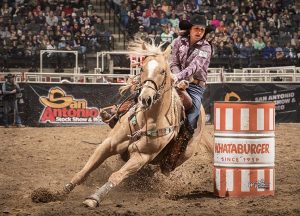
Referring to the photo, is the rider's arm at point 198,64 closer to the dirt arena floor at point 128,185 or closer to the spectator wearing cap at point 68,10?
the dirt arena floor at point 128,185

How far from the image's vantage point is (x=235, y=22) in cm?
2489

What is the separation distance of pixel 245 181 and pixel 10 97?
10123 mm

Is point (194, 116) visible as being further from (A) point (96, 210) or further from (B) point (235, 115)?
(A) point (96, 210)

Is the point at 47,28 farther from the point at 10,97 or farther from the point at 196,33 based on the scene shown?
the point at 196,33

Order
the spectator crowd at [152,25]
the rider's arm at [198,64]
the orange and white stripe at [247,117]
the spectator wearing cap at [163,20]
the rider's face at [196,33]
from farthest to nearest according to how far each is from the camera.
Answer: the spectator wearing cap at [163,20], the spectator crowd at [152,25], the rider's face at [196,33], the rider's arm at [198,64], the orange and white stripe at [247,117]

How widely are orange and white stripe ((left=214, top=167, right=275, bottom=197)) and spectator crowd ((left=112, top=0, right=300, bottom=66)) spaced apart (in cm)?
1416

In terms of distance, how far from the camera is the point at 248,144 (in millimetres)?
7352

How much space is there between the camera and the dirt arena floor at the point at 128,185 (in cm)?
667

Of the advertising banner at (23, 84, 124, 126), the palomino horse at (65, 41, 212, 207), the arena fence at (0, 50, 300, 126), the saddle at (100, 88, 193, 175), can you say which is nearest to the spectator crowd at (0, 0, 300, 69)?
the arena fence at (0, 50, 300, 126)

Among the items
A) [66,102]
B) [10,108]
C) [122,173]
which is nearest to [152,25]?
[66,102]

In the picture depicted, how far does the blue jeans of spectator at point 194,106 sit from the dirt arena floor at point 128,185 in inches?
31.6

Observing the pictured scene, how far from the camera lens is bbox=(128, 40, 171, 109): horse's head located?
6656 mm

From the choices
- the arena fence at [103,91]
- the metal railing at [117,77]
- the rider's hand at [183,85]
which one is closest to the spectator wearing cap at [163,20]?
the arena fence at [103,91]

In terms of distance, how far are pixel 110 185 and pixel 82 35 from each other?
15568mm
